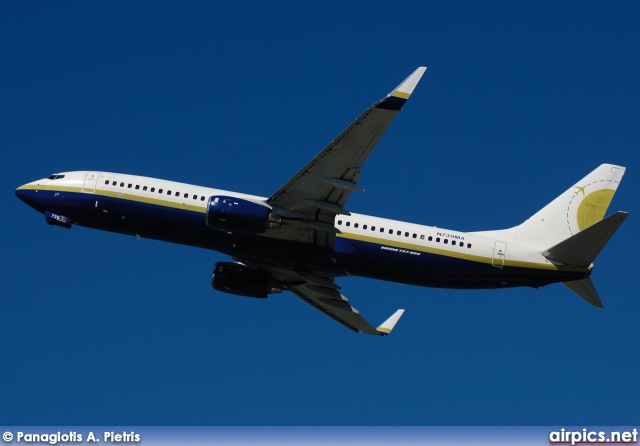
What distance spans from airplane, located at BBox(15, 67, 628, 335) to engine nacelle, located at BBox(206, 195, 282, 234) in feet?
0.18

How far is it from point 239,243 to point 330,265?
17.7 feet

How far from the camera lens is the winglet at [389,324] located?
6725 cm

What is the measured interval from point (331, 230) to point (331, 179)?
15.2 feet

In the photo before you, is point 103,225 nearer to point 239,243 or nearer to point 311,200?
point 239,243

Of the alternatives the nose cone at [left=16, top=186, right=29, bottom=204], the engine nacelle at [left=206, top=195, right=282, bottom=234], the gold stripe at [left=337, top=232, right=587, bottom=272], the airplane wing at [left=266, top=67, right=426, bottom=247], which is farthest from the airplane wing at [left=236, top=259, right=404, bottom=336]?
the nose cone at [left=16, top=186, right=29, bottom=204]

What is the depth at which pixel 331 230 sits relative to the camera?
56.6 metres

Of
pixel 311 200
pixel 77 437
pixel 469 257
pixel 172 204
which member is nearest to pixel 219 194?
pixel 172 204

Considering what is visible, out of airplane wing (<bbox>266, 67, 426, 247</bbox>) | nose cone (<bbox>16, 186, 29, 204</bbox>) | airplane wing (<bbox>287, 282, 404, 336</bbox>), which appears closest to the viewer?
airplane wing (<bbox>266, 67, 426, 247</bbox>)

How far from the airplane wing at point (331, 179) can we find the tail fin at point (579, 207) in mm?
12482

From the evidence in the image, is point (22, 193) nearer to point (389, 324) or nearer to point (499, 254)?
point (389, 324)

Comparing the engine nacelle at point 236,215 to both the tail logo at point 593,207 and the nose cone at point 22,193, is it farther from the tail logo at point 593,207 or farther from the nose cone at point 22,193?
the tail logo at point 593,207

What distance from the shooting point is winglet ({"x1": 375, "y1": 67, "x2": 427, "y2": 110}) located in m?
48.5

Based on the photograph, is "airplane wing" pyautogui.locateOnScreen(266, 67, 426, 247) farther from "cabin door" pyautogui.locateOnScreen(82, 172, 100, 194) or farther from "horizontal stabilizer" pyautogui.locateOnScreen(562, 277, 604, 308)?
"horizontal stabilizer" pyautogui.locateOnScreen(562, 277, 604, 308)

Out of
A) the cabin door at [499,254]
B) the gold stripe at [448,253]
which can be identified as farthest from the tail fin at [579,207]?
the gold stripe at [448,253]
